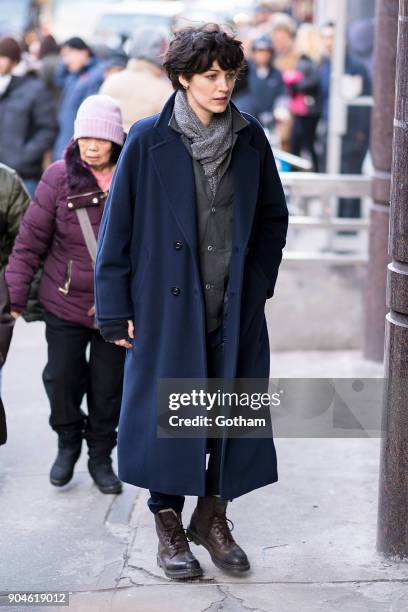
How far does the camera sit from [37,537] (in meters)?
4.83

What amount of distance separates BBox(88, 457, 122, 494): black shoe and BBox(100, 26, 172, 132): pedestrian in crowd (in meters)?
2.49

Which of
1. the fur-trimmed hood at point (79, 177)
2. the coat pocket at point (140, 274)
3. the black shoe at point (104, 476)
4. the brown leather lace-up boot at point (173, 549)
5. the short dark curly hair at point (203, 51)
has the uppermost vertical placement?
the short dark curly hair at point (203, 51)

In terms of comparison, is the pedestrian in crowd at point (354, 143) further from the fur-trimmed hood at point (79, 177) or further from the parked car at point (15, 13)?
the parked car at point (15, 13)

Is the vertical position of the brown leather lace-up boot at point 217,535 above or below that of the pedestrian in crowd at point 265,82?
below

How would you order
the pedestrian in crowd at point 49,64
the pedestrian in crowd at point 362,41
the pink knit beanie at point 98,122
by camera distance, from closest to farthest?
the pink knit beanie at point 98,122
the pedestrian in crowd at point 362,41
the pedestrian in crowd at point 49,64

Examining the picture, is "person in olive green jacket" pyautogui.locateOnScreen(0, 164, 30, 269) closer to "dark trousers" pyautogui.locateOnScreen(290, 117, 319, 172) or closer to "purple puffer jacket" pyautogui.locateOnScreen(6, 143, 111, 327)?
"purple puffer jacket" pyautogui.locateOnScreen(6, 143, 111, 327)

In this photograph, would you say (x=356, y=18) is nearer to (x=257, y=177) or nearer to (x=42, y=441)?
(x=42, y=441)

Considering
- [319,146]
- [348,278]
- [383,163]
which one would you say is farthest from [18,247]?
[319,146]

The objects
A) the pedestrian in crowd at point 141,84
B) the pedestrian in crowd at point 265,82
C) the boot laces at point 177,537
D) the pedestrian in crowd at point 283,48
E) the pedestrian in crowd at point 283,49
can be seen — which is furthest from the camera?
the pedestrian in crowd at point 283,48

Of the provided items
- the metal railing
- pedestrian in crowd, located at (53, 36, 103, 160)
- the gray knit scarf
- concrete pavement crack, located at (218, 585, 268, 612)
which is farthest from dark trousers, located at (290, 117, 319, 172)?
concrete pavement crack, located at (218, 585, 268, 612)

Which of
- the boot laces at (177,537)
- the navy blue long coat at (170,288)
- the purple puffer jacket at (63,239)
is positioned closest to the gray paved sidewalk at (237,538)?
the boot laces at (177,537)

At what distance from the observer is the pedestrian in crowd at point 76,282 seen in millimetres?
5070

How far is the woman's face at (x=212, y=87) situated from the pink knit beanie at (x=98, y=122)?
0.93 m

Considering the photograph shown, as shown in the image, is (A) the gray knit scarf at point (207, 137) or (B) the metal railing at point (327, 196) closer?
(A) the gray knit scarf at point (207, 137)
